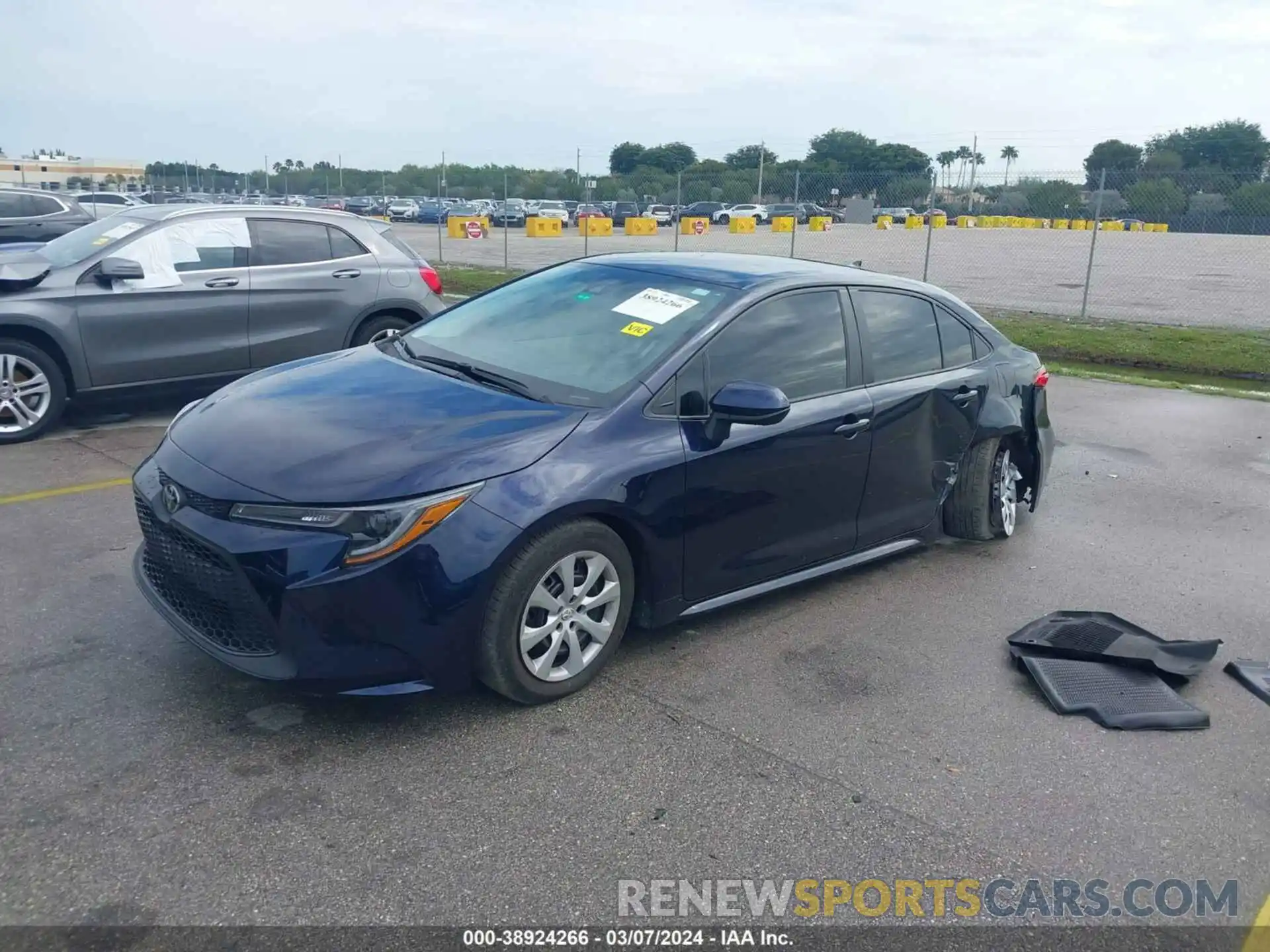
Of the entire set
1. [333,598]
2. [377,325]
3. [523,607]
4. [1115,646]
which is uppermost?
[377,325]

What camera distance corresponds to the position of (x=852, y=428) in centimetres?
479

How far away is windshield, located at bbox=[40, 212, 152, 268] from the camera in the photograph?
7.58m

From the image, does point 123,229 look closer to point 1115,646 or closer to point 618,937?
point 618,937

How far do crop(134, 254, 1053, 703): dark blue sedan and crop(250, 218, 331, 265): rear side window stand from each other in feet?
11.9

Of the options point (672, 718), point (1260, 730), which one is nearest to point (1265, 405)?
point (1260, 730)

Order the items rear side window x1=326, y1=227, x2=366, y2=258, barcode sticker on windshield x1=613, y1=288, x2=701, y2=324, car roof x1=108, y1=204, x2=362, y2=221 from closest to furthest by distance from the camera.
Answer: barcode sticker on windshield x1=613, y1=288, x2=701, y2=324, car roof x1=108, y1=204, x2=362, y2=221, rear side window x1=326, y1=227, x2=366, y2=258

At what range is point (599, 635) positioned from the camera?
3.98 m

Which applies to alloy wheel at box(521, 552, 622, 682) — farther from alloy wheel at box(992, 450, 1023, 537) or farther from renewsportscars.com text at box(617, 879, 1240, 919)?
alloy wheel at box(992, 450, 1023, 537)

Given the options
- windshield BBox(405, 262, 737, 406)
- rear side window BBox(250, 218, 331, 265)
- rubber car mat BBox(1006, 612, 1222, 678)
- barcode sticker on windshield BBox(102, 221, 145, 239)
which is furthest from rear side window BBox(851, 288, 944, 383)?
barcode sticker on windshield BBox(102, 221, 145, 239)

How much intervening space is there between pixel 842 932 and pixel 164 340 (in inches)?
260

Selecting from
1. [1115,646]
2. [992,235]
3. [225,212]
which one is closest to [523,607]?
[1115,646]

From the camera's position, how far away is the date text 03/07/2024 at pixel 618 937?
8.94ft

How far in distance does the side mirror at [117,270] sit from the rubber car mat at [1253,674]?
22.8ft

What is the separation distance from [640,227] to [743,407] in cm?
4034
